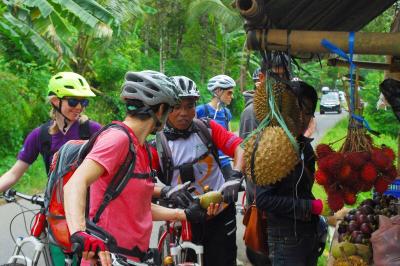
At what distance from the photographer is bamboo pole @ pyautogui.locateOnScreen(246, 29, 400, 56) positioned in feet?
8.50

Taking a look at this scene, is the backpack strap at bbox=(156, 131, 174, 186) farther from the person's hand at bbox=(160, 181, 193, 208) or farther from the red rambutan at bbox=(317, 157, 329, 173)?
the red rambutan at bbox=(317, 157, 329, 173)

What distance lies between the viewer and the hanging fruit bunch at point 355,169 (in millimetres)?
2779

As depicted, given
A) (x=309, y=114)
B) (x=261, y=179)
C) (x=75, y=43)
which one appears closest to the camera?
(x=261, y=179)

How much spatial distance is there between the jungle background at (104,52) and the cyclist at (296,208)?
48 centimetres

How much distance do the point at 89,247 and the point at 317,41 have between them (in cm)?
141

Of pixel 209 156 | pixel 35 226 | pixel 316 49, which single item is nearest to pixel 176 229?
pixel 209 156

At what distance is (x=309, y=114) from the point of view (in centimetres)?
375

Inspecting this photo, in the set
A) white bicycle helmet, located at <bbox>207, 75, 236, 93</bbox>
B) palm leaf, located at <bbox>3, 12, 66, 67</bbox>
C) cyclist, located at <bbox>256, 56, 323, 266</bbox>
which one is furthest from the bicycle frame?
palm leaf, located at <bbox>3, 12, 66, 67</bbox>

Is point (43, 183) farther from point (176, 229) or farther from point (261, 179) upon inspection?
point (261, 179)

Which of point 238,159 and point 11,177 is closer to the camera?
point 238,159

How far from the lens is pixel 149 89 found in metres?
3.36

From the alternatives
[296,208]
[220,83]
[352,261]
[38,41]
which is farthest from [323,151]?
[38,41]

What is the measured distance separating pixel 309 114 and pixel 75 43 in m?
16.4

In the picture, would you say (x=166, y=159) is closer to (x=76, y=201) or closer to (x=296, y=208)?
(x=296, y=208)
